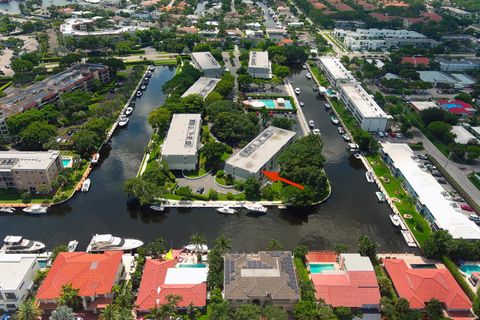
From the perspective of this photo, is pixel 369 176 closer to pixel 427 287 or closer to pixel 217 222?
pixel 427 287

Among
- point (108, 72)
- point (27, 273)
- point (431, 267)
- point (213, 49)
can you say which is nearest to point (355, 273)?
point (431, 267)

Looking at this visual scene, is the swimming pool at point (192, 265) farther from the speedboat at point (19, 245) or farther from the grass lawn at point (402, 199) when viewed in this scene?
the grass lawn at point (402, 199)

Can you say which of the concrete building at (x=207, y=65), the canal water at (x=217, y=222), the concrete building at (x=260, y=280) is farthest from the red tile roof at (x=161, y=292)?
the concrete building at (x=207, y=65)

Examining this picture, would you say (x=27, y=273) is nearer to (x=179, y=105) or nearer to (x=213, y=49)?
(x=179, y=105)

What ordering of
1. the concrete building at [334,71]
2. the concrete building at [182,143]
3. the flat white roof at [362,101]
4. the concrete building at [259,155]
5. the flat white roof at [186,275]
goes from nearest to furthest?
1. the flat white roof at [186,275]
2. the concrete building at [259,155]
3. the concrete building at [182,143]
4. the flat white roof at [362,101]
5. the concrete building at [334,71]

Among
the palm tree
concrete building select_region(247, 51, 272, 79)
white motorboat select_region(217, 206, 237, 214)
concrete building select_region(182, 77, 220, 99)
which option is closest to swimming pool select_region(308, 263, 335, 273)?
white motorboat select_region(217, 206, 237, 214)

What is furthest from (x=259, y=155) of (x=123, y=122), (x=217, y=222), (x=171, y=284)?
(x=123, y=122)
